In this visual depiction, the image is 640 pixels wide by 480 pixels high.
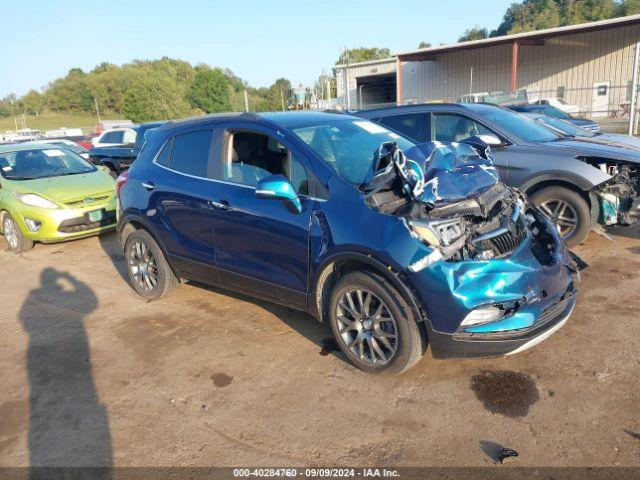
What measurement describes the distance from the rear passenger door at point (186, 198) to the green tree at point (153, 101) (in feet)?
214

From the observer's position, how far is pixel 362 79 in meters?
44.7

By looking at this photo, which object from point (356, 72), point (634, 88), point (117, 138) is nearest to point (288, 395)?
point (117, 138)

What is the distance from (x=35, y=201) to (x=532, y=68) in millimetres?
38124

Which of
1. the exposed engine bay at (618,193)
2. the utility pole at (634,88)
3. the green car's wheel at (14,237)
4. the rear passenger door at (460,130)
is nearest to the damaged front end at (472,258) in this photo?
the exposed engine bay at (618,193)

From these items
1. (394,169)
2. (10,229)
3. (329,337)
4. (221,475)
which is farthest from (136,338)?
(10,229)

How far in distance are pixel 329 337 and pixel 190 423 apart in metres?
1.43

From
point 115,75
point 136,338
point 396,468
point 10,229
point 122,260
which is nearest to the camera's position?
point 396,468

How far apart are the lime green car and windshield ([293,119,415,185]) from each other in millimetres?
5010

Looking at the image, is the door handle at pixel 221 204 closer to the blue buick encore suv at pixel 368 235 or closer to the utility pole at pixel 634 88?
the blue buick encore suv at pixel 368 235

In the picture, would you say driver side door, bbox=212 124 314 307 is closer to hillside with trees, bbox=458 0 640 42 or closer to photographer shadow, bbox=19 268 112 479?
photographer shadow, bbox=19 268 112 479

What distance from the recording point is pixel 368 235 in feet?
11.3

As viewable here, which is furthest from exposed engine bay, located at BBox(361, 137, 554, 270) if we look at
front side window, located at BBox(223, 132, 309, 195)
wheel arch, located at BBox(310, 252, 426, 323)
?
front side window, located at BBox(223, 132, 309, 195)

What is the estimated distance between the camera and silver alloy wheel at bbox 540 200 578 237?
5926 mm

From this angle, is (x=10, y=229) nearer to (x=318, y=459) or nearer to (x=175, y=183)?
(x=175, y=183)
